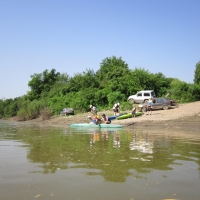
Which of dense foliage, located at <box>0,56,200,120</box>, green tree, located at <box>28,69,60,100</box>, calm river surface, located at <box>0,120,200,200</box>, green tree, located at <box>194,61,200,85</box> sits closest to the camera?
calm river surface, located at <box>0,120,200,200</box>

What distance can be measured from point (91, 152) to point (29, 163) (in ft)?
9.20

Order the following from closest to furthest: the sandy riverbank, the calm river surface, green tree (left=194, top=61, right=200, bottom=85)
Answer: the calm river surface → the sandy riverbank → green tree (left=194, top=61, right=200, bottom=85)

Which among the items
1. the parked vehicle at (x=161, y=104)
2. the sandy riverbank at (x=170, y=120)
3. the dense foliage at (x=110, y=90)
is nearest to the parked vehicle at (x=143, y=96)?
the dense foliage at (x=110, y=90)

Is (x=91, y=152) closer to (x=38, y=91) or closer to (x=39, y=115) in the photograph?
(x=39, y=115)

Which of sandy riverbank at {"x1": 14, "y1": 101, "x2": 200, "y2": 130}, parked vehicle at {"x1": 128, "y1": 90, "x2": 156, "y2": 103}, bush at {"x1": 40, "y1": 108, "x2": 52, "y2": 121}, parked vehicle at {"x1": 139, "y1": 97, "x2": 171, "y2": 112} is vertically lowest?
sandy riverbank at {"x1": 14, "y1": 101, "x2": 200, "y2": 130}

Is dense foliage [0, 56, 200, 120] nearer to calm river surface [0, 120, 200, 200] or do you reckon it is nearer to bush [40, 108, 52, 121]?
bush [40, 108, 52, 121]

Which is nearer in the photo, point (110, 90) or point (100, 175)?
point (100, 175)

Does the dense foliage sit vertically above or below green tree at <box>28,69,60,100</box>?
below

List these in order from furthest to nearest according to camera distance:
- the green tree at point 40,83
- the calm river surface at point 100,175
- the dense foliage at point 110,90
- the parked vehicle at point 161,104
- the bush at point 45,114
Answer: the green tree at point 40,83 < the bush at point 45,114 < the dense foliage at point 110,90 < the parked vehicle at point 161,104 < the calm river surface at point 100,175

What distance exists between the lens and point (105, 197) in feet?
18.0

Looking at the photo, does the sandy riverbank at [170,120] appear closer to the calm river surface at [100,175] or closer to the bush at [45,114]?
the calm river surface at [100,175]

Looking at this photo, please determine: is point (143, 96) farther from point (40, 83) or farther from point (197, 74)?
point (40, 83)

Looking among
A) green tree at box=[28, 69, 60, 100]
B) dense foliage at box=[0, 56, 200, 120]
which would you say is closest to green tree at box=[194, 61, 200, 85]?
dense foliage at box=[0, 56, 200, 120]

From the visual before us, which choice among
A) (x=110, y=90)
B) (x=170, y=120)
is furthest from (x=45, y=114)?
(x=170, y=120)
